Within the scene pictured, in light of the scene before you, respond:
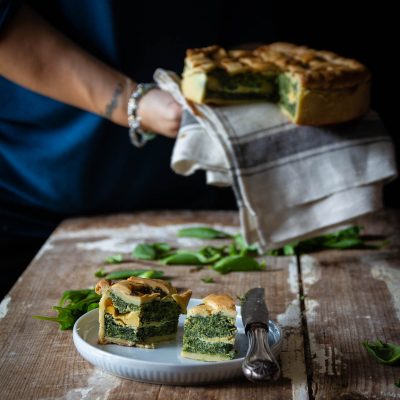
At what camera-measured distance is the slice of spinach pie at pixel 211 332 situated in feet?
4.02

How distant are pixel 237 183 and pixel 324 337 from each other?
0.53 metres

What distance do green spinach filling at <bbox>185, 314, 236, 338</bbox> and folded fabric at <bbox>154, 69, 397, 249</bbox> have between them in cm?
62

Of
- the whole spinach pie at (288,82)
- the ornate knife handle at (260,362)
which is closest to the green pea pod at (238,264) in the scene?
the whole spinach pie at (288,82)

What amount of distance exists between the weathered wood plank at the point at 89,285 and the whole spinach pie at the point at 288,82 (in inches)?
14.7

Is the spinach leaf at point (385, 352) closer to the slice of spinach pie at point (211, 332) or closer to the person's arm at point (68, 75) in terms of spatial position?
the slice of spinach pie at point (211, 332)

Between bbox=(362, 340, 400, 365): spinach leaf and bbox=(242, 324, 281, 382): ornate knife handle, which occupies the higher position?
bbox=(242, 324, 281, 382): ornate knife handle

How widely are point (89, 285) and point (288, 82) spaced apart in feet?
2.28

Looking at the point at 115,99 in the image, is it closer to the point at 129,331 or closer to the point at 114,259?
the point at 114,259

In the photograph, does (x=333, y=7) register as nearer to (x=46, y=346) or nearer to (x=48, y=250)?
(x=48, y=250)

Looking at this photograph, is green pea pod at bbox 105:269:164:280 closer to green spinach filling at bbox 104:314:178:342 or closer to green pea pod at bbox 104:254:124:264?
green pea pod at bbox 104:254:124:264

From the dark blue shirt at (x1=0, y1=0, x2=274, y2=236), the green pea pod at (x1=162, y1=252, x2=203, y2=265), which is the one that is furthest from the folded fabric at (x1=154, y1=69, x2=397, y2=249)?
the dark blue shirt at (x1=0, y1=0, x2=274, y2=236)

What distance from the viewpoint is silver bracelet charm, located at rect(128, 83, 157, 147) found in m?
2.08

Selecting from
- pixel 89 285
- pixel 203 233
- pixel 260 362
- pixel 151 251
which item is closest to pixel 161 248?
pixel 151 251

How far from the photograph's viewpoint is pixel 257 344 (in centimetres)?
118
